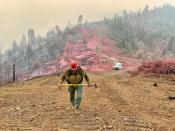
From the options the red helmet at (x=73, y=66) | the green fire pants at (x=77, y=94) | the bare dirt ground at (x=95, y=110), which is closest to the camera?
the bare dirt ground at (x=95, y=110)

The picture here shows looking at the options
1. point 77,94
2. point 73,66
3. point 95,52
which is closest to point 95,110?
point 77,94

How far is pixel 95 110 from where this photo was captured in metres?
23.6

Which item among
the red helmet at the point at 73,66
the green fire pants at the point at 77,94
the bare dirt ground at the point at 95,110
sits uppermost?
the red helmet at the point at 73,66

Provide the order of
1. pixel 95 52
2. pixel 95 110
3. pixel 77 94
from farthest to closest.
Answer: pixel 95 52 → pixel 95 110 → pixel 77 94

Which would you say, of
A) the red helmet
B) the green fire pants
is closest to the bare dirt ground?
the green fire pants

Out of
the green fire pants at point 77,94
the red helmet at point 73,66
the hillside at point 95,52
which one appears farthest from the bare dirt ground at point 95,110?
the hillside at point 95,52

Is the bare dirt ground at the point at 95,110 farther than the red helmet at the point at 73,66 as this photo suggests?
No

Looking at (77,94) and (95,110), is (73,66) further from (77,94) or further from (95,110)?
(95,110)

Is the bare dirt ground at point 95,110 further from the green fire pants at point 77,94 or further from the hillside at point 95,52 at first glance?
the hillside at point 95,52

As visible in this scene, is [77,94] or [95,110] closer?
[77,94]

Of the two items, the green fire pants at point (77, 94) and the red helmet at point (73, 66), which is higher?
the red helmet at point (73, 66)

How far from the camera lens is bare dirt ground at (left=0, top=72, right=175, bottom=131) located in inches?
779

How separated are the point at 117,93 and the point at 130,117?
917cm

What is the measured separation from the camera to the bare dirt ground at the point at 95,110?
1978 centimetres
